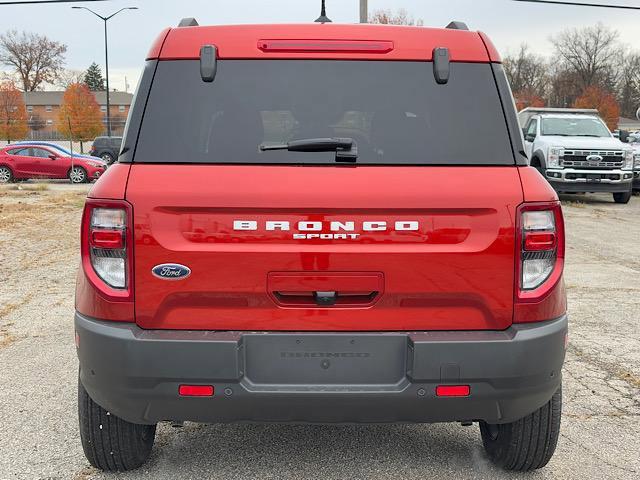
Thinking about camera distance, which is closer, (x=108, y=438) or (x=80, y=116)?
(x=108, y=438)

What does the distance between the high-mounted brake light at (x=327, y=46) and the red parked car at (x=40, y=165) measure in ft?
71.4

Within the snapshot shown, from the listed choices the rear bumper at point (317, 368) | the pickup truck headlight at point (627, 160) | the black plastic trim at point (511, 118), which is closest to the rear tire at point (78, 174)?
the pickup truck headlight at point (627, 160)

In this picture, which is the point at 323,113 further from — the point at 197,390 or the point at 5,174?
the point at 5,174

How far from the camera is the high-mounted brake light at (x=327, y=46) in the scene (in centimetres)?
266

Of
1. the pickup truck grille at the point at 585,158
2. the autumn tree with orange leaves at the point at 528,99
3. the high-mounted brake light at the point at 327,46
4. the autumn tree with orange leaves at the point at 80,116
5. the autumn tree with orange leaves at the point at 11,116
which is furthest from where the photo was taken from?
the autumn tree with orange leaves at the point at 528,99

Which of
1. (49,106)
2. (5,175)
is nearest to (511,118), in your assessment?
(5,175)

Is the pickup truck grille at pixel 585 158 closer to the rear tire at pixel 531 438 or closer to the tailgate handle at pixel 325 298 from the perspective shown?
the rear tire at pixel 531 438

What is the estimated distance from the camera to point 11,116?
6328 cm

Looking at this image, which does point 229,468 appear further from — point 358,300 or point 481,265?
point 481,265

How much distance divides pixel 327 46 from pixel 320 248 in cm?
84

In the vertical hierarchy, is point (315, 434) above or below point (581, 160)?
below

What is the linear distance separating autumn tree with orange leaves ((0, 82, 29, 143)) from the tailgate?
65.8 m

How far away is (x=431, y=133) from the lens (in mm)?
2596

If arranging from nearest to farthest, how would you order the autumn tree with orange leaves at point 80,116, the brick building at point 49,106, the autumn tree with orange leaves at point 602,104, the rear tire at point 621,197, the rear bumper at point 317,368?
the rear bumper at point 317,368 < the rear tire at point 621,197 < the autumn tree with orange leaves at point 80,116 < the autumn tree with orange leaves at point 602,104 < the brick building at point 49,106
